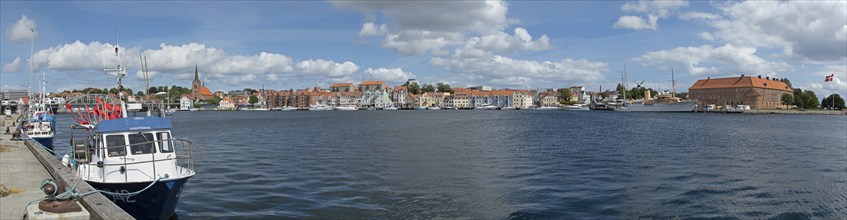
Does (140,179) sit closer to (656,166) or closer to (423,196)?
(423,196)

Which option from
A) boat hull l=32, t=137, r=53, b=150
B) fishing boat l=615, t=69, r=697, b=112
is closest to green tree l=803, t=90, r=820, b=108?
fishing boat l=615, t=69, r=697, b=112

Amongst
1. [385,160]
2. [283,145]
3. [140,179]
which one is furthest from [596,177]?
[283,145]

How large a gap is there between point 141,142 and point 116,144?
73 cm

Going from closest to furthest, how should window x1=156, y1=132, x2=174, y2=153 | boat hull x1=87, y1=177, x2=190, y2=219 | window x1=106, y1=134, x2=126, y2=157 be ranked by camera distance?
boat hull x1=87, y1=177, x2=190, y2=219 < window x1=106, y1=134, x2=126, y2=157 < window x1=156, y1=132, x2=174, y2=153

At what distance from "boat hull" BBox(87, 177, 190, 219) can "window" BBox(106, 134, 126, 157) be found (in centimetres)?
120

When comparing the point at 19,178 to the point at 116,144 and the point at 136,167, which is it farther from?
the point at 136,167

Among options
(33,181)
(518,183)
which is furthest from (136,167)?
(518,183)

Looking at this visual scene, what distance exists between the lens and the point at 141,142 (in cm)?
1769

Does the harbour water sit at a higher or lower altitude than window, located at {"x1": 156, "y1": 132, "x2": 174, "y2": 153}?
lower

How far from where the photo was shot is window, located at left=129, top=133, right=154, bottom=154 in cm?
1747

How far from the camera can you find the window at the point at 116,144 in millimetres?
17234

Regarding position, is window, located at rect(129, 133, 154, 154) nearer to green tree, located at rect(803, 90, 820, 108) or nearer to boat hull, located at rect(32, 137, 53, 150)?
boat hull, located at rect(32, 137, 53, 150)

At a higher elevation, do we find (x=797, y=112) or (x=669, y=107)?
(x=669, y=107)

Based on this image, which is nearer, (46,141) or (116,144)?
(116,144)
